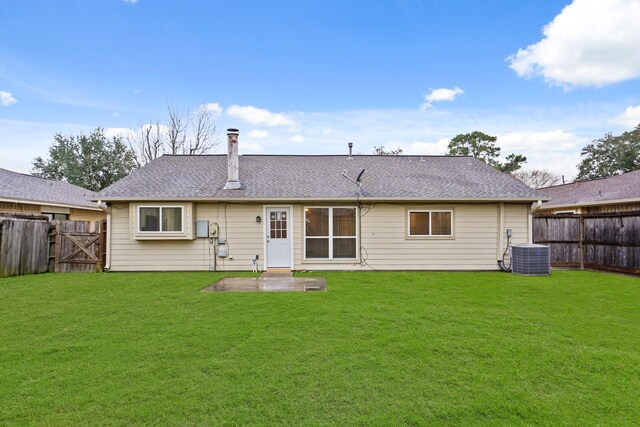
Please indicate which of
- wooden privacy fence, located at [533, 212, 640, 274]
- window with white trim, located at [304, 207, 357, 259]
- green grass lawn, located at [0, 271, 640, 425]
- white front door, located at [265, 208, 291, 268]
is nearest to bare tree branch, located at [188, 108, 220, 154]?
white front door, located at [265, 208, 291, 268]

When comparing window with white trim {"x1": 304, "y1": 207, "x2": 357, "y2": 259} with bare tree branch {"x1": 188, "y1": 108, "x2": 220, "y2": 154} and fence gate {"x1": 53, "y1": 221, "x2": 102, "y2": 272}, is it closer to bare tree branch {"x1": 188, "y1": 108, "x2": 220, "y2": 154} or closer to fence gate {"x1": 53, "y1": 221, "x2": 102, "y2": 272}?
fence gate {"x1": 53, "y1": 221, "x2": 102, "y2": 272}

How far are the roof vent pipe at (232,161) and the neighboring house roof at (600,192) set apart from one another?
13.9m

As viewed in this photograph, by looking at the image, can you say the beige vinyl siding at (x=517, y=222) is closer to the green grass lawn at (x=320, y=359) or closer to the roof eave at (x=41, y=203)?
the green grass lawn at (x=320, y=359)

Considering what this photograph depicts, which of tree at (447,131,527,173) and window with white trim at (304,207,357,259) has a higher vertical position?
tree at (447,131,527,173)

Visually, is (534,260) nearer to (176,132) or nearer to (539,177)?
(176,132)

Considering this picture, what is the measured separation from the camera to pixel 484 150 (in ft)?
82.2

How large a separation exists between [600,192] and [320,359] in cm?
1607

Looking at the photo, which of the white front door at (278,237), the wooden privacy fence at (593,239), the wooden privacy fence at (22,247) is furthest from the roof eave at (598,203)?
the wooden privacy fence at (22,247)

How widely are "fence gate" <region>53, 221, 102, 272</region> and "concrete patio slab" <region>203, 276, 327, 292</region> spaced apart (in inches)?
173

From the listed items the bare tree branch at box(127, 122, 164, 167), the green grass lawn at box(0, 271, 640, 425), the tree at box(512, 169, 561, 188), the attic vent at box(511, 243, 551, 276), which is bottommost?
the green grass lawn at box(0, 271, 640, 425)

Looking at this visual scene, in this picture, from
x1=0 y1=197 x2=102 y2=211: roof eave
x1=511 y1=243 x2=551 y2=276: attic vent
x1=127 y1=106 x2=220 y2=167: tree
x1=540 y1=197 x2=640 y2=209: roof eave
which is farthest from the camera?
x1=127 y1=106 x2=220 y2=167: tree

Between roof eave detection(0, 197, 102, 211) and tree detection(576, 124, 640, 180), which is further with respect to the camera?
tree detection(576, 124, 640, 180)

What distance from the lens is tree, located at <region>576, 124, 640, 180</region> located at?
81.9 feet


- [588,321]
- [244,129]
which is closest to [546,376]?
[588,321]
